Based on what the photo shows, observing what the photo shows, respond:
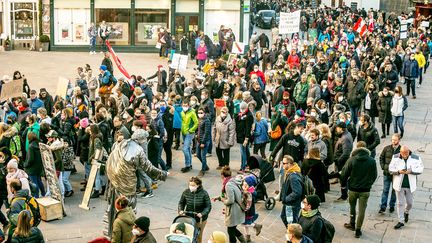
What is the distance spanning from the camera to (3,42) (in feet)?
135

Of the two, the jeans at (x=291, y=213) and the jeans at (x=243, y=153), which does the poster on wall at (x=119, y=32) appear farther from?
the jeans at (x=291, y=213)

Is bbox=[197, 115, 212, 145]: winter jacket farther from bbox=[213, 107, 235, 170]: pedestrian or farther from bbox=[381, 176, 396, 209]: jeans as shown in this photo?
bbox=[381, 176, 396, 209]: jeans

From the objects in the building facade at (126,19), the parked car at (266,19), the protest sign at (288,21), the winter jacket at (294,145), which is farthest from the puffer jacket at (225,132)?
the parked car at (266,19)

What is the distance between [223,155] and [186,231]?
748 centimetres

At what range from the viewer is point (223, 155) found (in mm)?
19109

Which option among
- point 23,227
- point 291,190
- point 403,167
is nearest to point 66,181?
point 291,190

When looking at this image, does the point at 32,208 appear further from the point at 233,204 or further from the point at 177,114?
the point at 177,114

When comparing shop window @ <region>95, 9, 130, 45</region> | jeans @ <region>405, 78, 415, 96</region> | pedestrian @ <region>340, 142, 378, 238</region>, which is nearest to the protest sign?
jeans @ <region>405, 78, 415, 96</region>

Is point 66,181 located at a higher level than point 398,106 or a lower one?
lower

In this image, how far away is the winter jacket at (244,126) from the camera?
1869 cm

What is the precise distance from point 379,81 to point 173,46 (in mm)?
16068

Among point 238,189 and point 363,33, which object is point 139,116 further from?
point 363,33

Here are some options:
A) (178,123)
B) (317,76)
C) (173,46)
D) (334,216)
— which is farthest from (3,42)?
(334,216)

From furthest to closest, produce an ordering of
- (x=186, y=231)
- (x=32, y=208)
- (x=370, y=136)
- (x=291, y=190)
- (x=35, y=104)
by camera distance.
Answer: (x=35, y=104), (x=370, y=136), (x=291, y=190), (x=32, y=208), (x=186, y=231)
